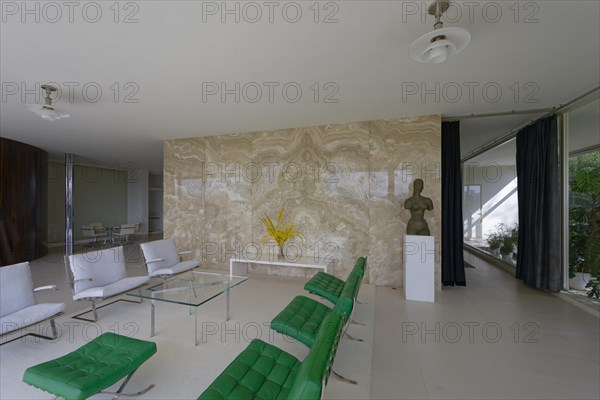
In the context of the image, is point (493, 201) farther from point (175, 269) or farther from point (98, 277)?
point (98, 277)

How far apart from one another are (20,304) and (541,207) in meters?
6.93

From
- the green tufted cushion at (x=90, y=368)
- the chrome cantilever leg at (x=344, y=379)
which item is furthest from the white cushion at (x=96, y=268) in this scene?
the chrome cantilever leg at (x=344, y=379)

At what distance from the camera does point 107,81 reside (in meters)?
3.22

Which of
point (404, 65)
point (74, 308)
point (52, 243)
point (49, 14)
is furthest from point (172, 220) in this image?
point (52, 243)

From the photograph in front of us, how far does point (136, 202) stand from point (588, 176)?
539 inches

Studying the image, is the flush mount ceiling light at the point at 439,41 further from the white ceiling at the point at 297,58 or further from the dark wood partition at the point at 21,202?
the dark wood partition at the point at 21,202

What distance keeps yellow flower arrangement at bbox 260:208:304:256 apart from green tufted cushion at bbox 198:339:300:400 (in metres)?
2.98

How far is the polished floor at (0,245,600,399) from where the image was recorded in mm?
2100

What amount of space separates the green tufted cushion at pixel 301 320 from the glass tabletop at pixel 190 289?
921 mm

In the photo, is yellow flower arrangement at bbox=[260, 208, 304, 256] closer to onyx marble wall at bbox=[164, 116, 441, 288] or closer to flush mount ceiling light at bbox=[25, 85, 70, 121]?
onyx marble wall at bbox=[164, 116, 441, 288]

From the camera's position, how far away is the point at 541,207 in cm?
425

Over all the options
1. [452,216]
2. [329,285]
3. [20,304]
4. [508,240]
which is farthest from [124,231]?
[508,240]

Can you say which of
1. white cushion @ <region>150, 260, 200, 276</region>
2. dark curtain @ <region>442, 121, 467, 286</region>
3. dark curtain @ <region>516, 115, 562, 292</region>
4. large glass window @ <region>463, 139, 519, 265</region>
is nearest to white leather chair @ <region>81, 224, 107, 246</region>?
white cushion @ <region>150, 260, 200, 276</region>

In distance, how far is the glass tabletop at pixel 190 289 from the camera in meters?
2.88
